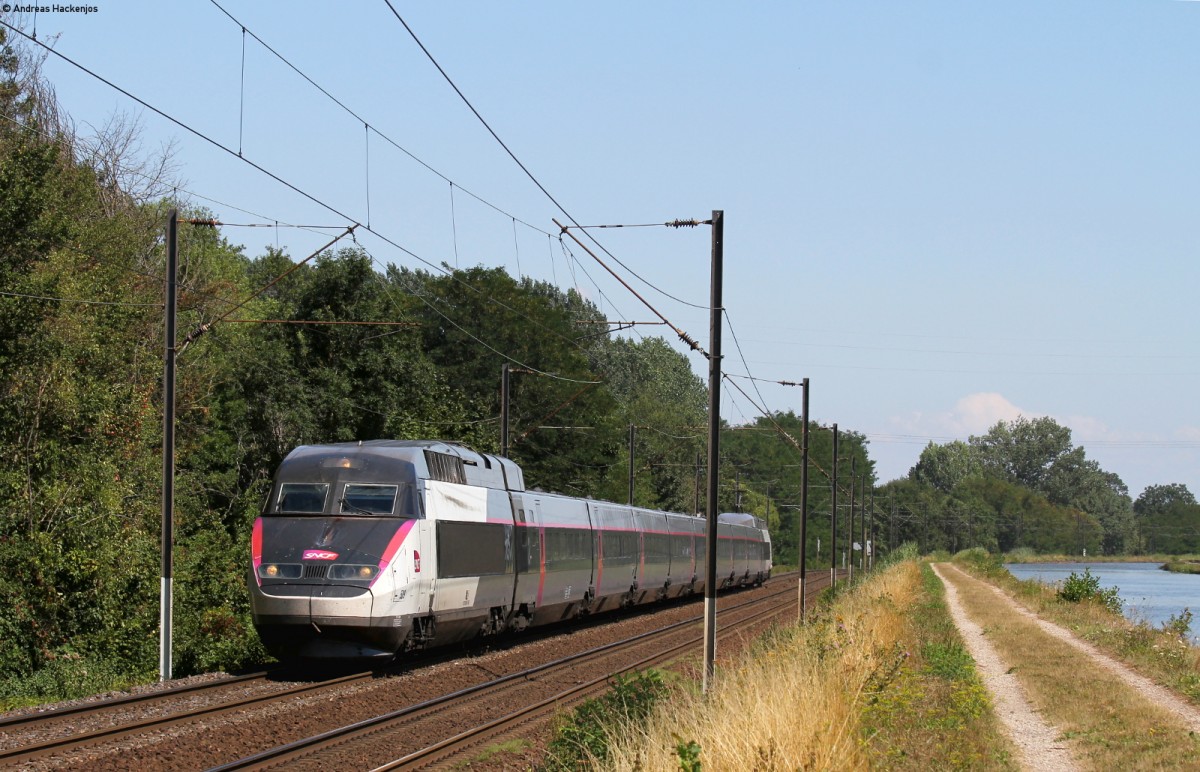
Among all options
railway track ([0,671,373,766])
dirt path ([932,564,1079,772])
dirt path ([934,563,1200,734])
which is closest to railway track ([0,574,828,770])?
railway track ([0,671,373,766])

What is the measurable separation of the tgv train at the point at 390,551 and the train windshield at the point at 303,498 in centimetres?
2

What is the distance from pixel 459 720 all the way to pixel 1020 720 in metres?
7.27

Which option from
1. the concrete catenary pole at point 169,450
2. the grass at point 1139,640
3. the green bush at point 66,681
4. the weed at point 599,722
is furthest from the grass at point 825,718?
the green bush at point 66,681

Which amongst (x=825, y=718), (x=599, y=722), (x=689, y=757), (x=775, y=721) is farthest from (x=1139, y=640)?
(x=689, y=757)

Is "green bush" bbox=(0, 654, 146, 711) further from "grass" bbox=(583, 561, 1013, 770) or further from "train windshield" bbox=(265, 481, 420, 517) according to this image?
"grass" bbox=(583, 561, 1013, 770)

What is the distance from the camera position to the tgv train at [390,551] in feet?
63.5

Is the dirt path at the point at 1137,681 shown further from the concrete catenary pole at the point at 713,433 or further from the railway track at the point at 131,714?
the railway track at the point at 131,714

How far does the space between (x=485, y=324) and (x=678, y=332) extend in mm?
49488

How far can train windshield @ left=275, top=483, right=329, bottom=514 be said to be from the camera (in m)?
20.4

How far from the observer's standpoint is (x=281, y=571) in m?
19.6

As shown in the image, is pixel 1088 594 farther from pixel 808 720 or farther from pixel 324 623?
pixel 808 720

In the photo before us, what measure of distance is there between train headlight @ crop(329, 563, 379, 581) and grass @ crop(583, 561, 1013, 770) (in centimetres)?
505

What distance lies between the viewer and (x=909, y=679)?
1667 cm

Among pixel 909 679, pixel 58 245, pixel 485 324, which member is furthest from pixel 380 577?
pixel 485 324
